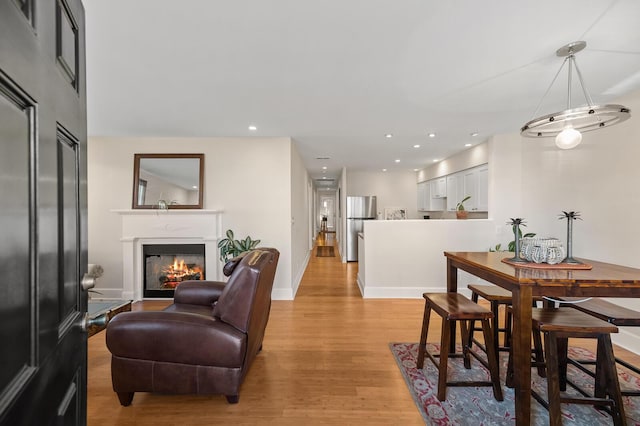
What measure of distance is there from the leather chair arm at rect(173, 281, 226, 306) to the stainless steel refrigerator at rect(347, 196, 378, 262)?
4.67m

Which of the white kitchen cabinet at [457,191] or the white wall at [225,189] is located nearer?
→ the white wall at [225,189]

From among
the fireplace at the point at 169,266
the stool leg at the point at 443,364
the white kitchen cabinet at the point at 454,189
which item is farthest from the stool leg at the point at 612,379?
the fireplace at the point at 169,266

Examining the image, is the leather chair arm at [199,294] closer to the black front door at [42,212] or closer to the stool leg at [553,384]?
the black front door at [42,212]

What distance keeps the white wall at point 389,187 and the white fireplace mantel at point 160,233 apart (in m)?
4.44

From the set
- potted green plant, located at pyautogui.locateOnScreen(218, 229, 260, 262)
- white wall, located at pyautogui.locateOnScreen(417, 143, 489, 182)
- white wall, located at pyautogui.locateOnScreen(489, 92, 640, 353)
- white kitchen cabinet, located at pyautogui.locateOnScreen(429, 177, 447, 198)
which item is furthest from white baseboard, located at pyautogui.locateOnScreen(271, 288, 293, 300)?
white kitchen cabinet, located at pyautogui.locateOnScreen(429, 177, 447, 198)

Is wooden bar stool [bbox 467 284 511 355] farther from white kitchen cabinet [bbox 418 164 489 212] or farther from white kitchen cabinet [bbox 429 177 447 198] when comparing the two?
white kitchen cabinet [bbox 429 177 447 198]

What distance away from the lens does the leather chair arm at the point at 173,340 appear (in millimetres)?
1704

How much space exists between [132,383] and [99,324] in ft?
4.11

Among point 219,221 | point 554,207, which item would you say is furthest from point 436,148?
point 219,221

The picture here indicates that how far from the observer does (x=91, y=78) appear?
226 centimetres

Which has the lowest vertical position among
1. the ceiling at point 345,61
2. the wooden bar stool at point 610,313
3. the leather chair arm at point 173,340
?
the leather chair arm at point 173,340

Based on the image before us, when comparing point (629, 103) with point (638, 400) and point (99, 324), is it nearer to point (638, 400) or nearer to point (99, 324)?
point (638, 400)

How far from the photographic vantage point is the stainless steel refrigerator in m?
6.93

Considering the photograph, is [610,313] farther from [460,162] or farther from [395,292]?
[460,162]
